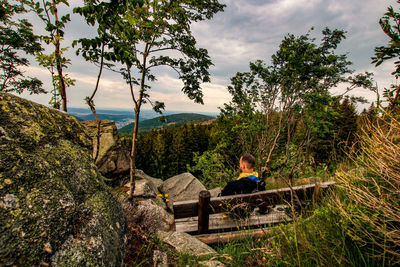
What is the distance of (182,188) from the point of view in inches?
442

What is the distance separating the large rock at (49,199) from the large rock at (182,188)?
9.21 metres

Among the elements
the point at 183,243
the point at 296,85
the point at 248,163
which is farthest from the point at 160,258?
the point at 296,85

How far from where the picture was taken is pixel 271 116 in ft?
28.8

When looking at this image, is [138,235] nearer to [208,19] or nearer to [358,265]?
[358,265]

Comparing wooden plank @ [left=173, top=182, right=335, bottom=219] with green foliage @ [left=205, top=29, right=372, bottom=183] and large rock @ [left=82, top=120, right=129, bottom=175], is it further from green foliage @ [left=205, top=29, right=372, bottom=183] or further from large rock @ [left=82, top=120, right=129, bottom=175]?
large rock @ [left=82, top=120, right=129, bottom=175]

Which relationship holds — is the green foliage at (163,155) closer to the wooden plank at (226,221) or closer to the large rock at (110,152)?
the large rock at (110,152)

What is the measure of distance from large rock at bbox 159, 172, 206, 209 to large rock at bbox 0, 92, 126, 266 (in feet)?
30.2

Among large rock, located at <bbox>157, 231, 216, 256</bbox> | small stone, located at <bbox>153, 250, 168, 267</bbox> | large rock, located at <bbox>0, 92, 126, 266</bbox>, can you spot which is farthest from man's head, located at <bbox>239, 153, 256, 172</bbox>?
large rock, located at <bbox>0, 92, 126, 266</bbox>

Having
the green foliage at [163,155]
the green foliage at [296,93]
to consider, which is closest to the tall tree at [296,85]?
the green foliage at [296,93]

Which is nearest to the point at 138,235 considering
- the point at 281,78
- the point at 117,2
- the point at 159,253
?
the point at 159,253

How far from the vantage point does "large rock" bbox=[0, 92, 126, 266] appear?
3.50 feet

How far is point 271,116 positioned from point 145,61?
686 cm

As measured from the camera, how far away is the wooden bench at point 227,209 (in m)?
2.83

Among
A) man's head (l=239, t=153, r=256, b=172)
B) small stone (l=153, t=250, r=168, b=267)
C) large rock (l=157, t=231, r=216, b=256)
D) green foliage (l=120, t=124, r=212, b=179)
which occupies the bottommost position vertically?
green foliage (l=120, t=124, r=212, b=179)
